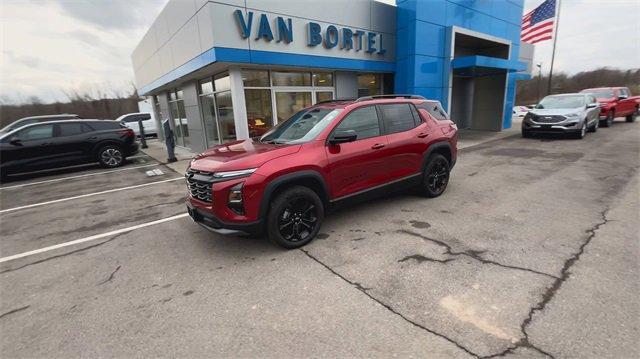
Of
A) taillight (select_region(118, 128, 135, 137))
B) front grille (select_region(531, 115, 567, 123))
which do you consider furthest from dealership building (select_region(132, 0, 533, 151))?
front grille (select_region(531, 115, 567, 123))

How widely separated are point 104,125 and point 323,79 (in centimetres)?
752

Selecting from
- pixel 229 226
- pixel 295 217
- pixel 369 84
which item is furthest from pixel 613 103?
pixel 229 226

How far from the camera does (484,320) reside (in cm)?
245

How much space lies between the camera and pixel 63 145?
9516 mm

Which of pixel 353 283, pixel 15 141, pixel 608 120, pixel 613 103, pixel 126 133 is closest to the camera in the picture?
pixel 353 283

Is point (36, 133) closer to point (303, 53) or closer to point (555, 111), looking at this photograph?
point (303, 53)

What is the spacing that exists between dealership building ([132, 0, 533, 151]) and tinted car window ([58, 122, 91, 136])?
3.40 metres

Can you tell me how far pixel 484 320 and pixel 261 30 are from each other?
28.1ft

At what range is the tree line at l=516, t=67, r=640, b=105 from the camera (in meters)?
43.8

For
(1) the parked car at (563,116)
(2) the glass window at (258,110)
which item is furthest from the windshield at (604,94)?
(2) the glass window at (258,110)

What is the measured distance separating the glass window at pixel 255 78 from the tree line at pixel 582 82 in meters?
45.1

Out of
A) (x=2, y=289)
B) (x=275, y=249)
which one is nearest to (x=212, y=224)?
(x=275, y=249)

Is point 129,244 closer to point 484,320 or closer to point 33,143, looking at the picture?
point 484,320

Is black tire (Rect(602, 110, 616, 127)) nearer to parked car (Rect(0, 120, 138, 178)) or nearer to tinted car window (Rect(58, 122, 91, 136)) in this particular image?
parked car (Rect(0, 120, 138, 178))
